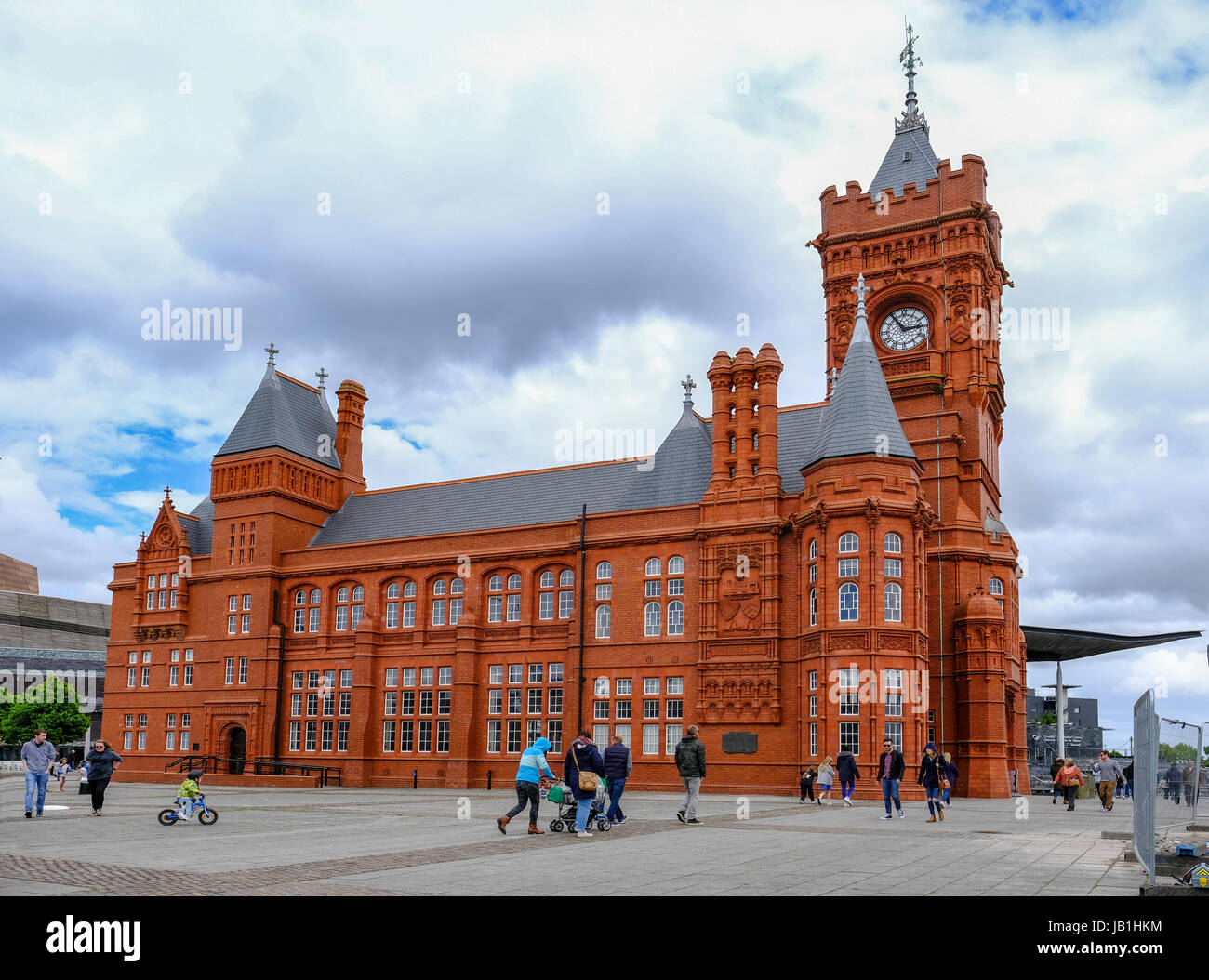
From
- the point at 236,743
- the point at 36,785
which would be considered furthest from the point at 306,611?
the point at 36,785

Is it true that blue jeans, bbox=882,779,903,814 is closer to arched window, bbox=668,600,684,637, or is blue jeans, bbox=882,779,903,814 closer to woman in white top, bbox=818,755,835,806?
woman in white top, bbox=818,755,835,806

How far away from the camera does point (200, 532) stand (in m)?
63.4

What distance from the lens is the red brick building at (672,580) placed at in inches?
1651

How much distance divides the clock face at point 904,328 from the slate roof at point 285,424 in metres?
30.8

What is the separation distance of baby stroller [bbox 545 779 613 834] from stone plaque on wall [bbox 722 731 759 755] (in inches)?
860

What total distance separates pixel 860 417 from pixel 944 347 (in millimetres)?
11662

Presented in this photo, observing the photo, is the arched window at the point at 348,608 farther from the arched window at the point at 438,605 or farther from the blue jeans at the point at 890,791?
the blue jeans at the point at 890,791

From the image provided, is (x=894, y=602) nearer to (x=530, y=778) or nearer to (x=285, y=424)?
(x=530, y=778)

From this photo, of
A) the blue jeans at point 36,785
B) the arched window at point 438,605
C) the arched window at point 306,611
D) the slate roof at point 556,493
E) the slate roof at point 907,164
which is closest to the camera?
the blue jeans at point 36,785

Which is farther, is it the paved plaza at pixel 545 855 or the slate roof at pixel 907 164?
the slate roof at pixel 907 164

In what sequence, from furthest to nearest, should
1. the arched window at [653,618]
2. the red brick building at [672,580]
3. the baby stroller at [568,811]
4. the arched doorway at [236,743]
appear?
1. the arched doorway at [236,743]
2. the arched window at [653,618]
3. the red brick building at [672,580]
4. the baby stroller at [568,811]

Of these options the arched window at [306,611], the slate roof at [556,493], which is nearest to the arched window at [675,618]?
the slate roof at [556,493]
